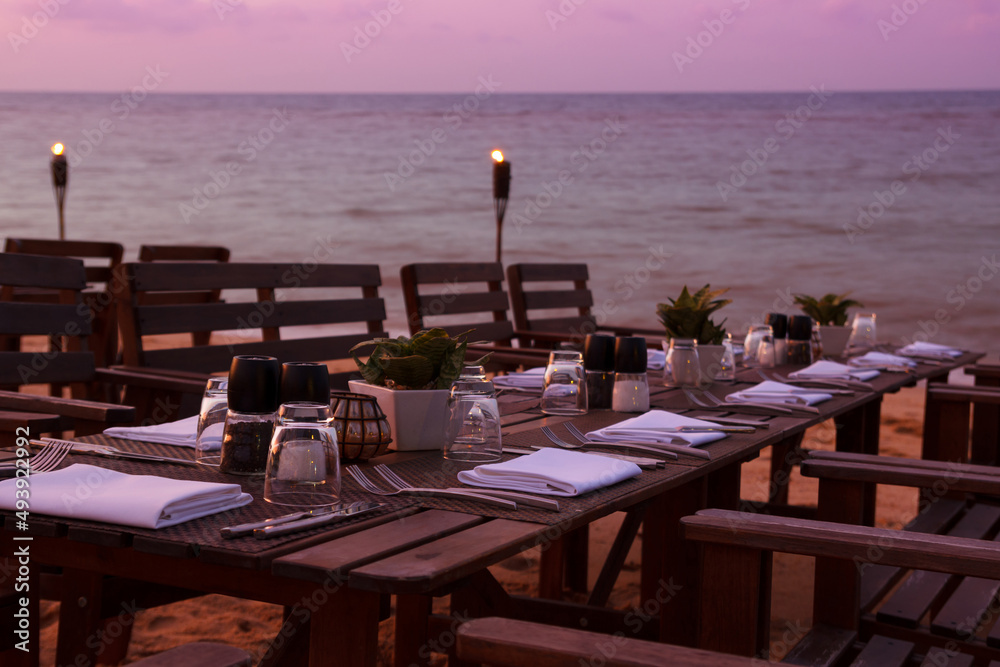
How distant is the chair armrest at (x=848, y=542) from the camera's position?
1134 mm

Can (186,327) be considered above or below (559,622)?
above

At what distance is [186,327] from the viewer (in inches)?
102

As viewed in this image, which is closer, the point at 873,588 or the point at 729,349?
the point at 873,588

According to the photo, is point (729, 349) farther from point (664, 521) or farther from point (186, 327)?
point (186, 327)

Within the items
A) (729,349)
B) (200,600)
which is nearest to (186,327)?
(200,600)

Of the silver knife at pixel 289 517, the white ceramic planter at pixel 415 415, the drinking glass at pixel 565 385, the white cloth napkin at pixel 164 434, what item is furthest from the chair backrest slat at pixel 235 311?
the silver knife at pixel 289 517

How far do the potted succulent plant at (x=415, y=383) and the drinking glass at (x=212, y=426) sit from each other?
239mm

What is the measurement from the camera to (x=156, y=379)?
2.22 metres

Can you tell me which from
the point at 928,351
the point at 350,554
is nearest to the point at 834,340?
the point at 928,351

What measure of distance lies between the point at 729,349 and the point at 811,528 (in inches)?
58.1

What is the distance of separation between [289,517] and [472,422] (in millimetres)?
473
